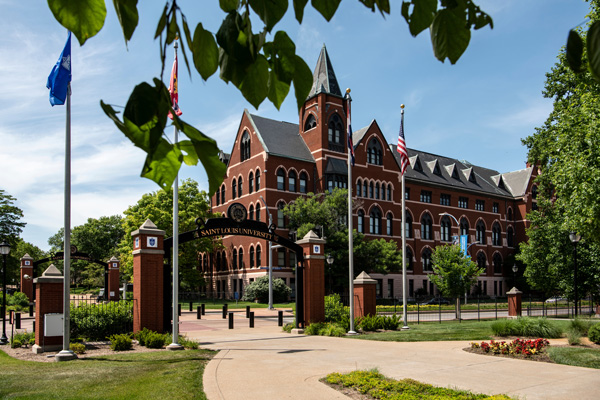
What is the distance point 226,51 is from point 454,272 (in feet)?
98.4


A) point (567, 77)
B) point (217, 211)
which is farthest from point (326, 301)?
point (217, 211)

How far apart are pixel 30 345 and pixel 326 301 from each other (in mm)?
10950

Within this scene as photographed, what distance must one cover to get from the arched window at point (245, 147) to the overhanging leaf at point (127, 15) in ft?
172

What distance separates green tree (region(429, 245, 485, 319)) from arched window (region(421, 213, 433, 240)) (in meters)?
32.0

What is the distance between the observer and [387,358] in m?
13.2

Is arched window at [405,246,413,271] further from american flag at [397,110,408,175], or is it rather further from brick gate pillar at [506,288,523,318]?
american flag at [397,110,408,175]

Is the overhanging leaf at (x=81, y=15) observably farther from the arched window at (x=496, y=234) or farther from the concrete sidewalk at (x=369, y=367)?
the arched window at (x=496, y=234)

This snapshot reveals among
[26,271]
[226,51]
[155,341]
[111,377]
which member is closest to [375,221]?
[26,271]

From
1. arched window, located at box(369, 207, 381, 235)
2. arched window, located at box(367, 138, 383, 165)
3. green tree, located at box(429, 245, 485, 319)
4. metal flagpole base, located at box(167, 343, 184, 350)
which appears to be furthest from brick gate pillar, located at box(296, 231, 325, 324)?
arched window, located at box(367, 138, 383, 165)

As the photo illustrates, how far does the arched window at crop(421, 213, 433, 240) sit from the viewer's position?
62750 millimetres

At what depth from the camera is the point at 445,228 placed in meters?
65.4

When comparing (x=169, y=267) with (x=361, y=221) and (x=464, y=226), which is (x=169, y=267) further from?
(x=464, y=226)

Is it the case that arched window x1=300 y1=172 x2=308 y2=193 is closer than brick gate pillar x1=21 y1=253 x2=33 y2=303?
No

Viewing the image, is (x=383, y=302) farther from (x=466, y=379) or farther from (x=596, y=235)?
(x=466, y=379)
